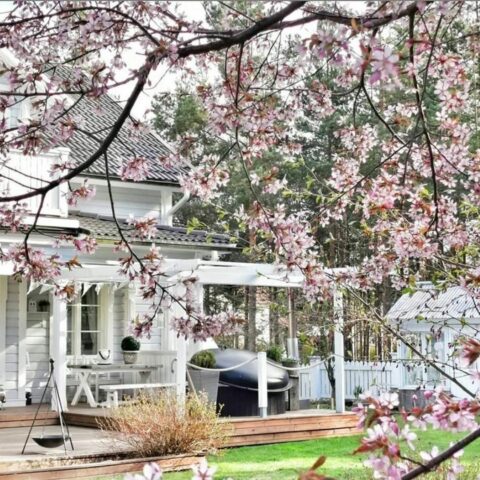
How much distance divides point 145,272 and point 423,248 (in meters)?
1.86

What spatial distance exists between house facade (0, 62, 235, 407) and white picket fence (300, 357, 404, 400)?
3.95 m

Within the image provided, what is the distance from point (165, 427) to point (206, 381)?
249cm

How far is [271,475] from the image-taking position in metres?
10.2

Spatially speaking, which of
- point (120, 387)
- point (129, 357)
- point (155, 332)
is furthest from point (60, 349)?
point (155, 332)

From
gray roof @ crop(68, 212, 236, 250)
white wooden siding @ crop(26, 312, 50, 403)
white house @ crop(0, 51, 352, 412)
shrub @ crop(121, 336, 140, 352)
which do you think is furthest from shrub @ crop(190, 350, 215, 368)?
white wooden siding @ crop(26, 312, 50, 403)

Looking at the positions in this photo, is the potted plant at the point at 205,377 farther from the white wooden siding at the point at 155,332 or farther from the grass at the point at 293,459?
the white wooden siding at the point at 155,332

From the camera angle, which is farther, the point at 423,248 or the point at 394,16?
the point at 423,248

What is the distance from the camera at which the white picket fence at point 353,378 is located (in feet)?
63.8

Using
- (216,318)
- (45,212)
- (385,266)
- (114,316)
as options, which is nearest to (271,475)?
(385,266)

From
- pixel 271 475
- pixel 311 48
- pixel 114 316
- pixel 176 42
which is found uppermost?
pixel 176 42

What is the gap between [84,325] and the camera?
639 inches

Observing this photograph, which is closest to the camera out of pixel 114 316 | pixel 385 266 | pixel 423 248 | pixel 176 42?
pixel 176 42

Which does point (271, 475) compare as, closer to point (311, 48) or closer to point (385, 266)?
point (385, 266)

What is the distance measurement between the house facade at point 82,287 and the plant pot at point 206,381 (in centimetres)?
155
